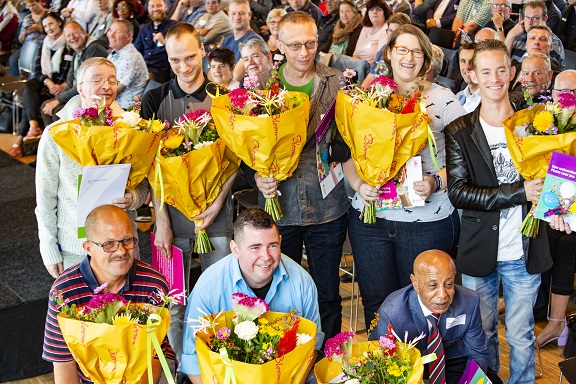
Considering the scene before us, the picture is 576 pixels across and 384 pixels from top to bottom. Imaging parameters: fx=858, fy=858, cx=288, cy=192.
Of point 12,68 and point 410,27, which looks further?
point 12,68

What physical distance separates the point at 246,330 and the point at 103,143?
3.77 feet

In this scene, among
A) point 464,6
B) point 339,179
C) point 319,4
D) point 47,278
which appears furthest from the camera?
point 319,4

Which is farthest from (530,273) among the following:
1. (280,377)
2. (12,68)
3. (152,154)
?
(12,68)

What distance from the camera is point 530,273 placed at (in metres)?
3.52

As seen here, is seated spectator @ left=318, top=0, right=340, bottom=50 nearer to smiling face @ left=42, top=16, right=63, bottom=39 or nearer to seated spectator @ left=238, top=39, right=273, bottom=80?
smiling face @ left=42, top=16, right=63, bottom=39

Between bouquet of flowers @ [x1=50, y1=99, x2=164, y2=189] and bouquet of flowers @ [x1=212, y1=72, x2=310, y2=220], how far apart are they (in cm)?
30

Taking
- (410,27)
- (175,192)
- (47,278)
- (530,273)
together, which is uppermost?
(410,27)

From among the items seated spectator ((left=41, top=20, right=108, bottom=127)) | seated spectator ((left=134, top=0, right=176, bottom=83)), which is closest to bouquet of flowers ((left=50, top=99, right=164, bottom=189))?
seated spectator ((left=41, top=20, right=108, bottom=127))

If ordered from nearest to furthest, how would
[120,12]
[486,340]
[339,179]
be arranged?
[486,340], [339,179], [120,12]

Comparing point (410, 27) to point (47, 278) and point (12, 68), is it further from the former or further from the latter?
point (12, 68)

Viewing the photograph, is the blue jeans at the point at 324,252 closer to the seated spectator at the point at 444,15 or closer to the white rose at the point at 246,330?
the white rose at the point at 246,330

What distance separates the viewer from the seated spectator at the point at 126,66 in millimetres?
6902

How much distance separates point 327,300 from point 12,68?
757 cm

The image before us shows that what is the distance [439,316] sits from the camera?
3391mm
